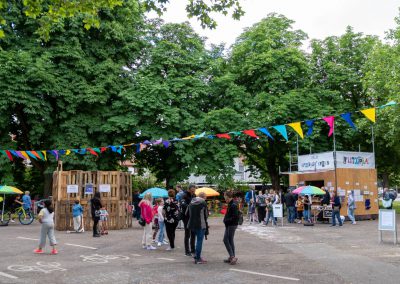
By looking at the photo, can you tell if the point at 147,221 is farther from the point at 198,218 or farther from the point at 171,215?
the point at 198,218

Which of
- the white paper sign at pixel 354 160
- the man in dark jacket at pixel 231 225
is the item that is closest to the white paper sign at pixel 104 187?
the man in dark jacket at pixel 231 225

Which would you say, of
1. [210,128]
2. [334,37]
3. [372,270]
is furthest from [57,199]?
[334,37]

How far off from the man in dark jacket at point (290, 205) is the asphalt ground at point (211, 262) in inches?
264

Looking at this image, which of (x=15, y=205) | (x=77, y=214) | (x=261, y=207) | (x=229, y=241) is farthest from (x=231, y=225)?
(x=15, y=205)

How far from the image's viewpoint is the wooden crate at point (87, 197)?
738 inches

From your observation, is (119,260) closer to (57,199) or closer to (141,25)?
(57,199)

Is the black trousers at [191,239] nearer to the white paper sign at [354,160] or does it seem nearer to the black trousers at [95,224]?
the black trousers at [95,224]

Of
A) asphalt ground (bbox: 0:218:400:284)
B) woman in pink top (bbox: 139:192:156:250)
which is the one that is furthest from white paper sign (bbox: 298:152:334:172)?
woman in pink top (bbox: 139:192:156:250)

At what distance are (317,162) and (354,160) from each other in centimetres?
209

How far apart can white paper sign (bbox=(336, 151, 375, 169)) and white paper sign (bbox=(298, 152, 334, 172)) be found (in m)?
0.42

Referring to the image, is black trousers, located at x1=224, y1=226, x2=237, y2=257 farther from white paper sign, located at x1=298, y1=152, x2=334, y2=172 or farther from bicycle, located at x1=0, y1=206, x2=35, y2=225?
bicycle, located at x1=0, y1=206, x2=35, y2=225

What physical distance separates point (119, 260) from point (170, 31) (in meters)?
23.3

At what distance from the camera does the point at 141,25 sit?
30.6m

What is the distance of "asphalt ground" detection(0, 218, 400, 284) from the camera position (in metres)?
8.50
